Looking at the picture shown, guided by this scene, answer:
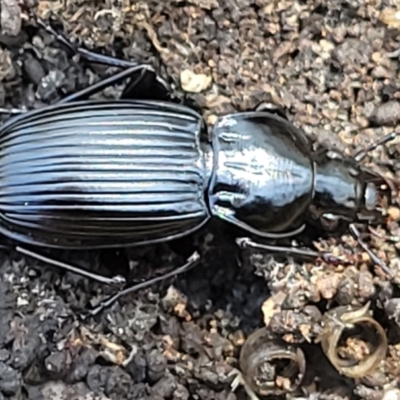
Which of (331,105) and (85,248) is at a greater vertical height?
(331,105)

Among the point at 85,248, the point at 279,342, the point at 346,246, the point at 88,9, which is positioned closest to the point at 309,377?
the point at 279,342

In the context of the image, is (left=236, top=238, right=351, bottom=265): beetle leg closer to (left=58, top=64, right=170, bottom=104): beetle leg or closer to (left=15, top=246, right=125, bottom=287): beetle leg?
(left=15, top=246, right=125, bottom=287): beetle leg

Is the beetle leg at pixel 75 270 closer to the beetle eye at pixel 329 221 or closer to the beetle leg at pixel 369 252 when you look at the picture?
the beetle eye at pixel 329 221

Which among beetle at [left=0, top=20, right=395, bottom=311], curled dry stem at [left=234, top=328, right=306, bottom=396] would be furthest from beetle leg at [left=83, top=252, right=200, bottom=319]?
curled dry stem at [left=234, top=328, right=306, bottom=396]

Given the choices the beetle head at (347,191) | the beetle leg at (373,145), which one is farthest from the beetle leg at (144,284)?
the beetle leg at (373,145)

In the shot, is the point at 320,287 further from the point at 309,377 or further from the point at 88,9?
the point at 88,9

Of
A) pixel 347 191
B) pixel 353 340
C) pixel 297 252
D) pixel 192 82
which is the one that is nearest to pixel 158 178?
pixel 192 82

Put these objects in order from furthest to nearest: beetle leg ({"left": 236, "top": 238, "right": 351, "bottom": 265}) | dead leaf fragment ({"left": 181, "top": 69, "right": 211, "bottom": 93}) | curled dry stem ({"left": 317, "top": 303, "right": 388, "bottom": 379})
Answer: dead leaf fragment ({"left": 181, "top": 69, "right": 211, "bottom": 93})
beetle leg ({"left": 236, "top": 238, "right": 351, "bottom": 265})
curled dry stem ({"left": 317, "top": 303, "right": 388, "bottom": 379})

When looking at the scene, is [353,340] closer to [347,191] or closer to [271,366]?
[271,366]
